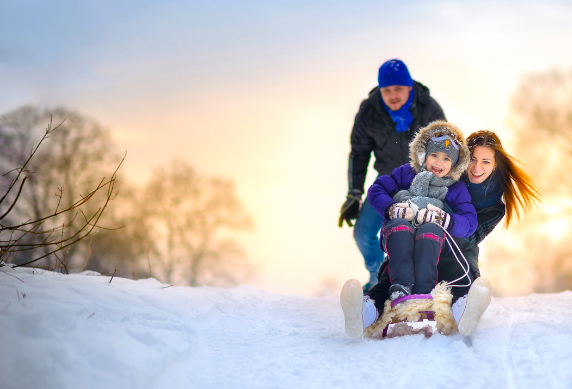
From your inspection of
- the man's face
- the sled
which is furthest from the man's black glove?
the sled

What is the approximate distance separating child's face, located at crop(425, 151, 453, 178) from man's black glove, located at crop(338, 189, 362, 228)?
109cm

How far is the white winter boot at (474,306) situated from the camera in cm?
184

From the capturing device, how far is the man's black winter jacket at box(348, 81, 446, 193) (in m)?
3.13

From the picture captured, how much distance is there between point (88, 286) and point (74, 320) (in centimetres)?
43

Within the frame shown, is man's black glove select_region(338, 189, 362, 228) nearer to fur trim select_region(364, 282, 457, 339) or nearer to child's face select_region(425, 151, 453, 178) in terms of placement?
child's face select_region(425, 151, 453, 178)

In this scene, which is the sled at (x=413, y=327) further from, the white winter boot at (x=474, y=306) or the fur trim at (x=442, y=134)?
the fur trim at (x=442, y=134)

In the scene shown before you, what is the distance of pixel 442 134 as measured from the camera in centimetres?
244

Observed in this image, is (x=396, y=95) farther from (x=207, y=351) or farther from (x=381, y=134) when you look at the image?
(x=207, y=351)

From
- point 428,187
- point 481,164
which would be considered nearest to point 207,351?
point 428,187

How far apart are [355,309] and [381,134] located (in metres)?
1.74

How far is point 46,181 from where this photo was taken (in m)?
6.42

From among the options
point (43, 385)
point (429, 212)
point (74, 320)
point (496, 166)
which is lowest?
point (43, 385)

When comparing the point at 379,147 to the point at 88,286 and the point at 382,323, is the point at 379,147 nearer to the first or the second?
the point at 382,323

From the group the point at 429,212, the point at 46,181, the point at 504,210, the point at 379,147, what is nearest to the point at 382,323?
the point at 429,212
